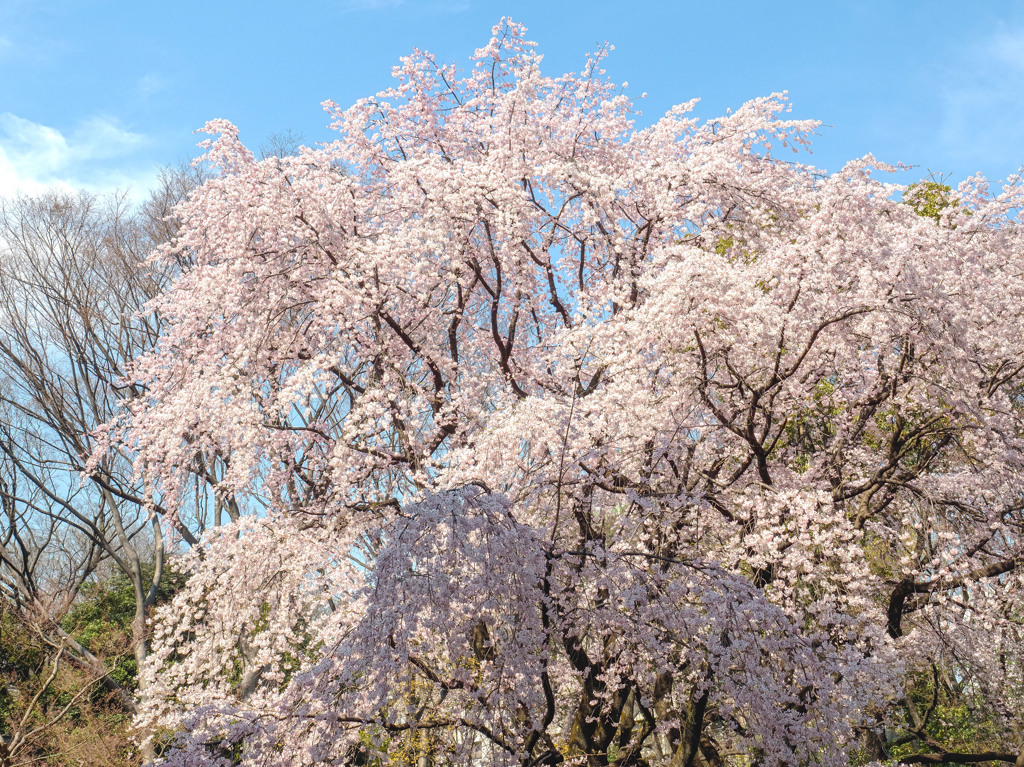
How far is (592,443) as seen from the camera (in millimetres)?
6527

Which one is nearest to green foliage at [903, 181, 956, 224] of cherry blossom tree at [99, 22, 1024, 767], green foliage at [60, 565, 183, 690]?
cherry blossom tree at [99, 22, 1024, 767]

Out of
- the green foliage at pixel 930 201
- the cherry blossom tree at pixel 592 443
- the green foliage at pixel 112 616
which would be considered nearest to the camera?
the cherry blossom tree at pixel 592 443

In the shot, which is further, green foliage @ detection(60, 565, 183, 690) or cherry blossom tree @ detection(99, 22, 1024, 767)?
green foliage @ detection(60, 565, 183, 690)

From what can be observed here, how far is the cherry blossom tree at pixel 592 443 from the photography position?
17.4 ft

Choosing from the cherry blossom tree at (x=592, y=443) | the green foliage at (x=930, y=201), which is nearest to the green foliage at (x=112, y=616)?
the cherry blossom tree at (x=592, y=443)

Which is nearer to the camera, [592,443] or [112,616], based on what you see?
[592,443]

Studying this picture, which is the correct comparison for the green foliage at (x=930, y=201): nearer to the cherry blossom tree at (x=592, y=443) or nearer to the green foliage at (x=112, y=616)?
the cherry blossom tree at (x=592, y=443)

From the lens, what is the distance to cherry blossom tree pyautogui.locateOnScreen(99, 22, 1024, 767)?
5.32 m

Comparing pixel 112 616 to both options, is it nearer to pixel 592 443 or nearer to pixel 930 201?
pixel 592 443

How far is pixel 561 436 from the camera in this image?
21.2ft

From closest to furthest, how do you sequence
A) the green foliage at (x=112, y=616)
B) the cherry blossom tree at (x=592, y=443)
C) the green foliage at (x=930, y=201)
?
the cherry blossom tree at (x=592, y=443)
the green foliage at (x=930, y=201)
the green foliage at (x=112, y=616)

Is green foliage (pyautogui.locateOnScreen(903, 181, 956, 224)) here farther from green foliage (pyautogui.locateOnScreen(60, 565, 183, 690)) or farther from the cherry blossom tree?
green foliage (pyautogui.locateOnScreen(60, 565, 183, 690))

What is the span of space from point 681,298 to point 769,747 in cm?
344

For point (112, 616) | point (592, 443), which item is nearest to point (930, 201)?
point (592, 443)
